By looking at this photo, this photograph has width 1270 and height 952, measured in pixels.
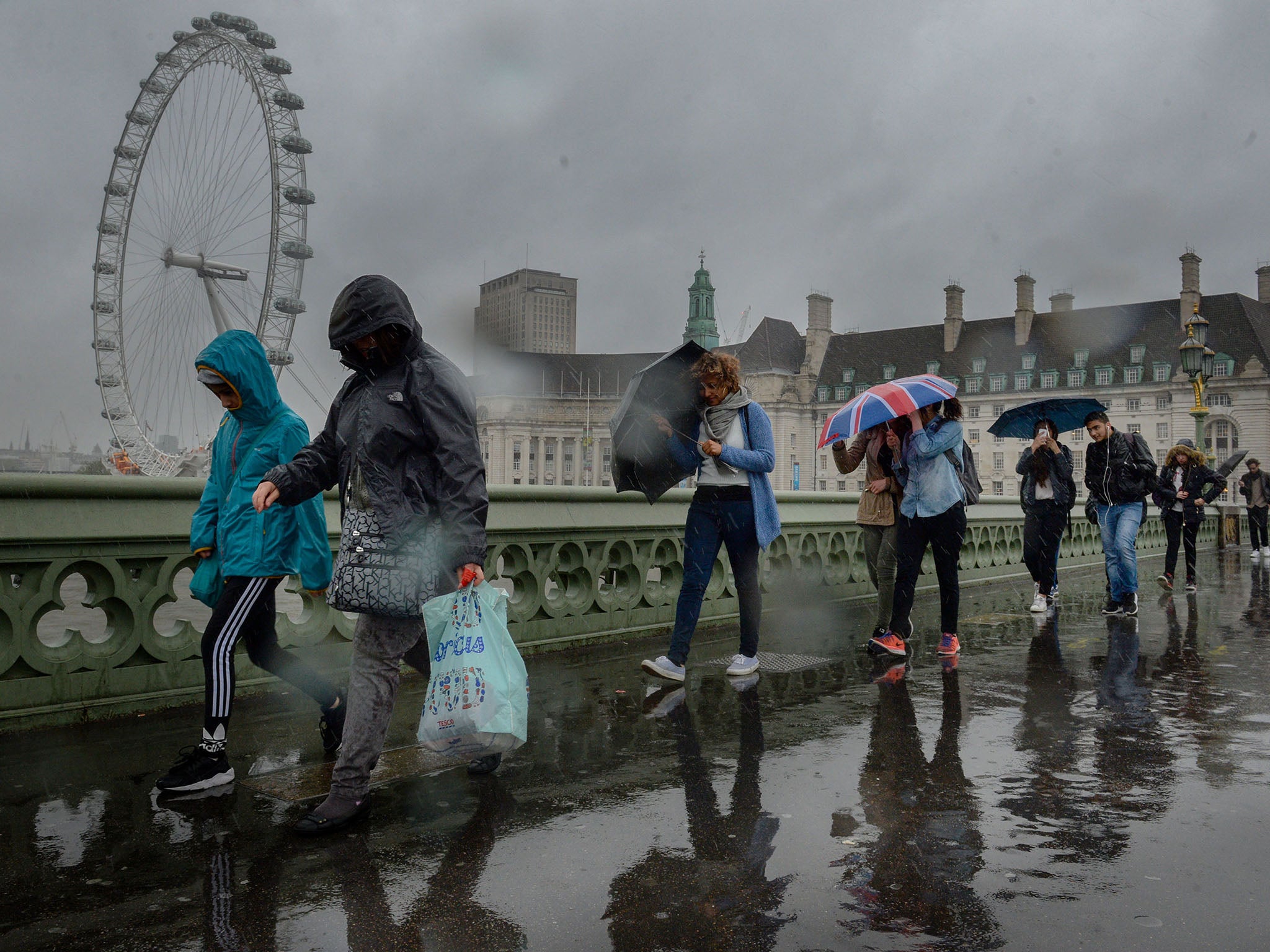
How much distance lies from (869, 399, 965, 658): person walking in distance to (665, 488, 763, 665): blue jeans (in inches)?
55.3

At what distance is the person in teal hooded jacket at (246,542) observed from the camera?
4.20 meters

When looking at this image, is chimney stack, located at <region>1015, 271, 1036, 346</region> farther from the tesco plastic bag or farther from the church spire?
the tesco plastic bag

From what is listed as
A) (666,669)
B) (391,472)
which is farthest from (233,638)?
(666,669)

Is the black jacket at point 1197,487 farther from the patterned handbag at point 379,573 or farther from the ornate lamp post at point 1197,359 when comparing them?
the patterned handbag at point 379,573

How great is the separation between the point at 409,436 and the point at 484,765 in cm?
145

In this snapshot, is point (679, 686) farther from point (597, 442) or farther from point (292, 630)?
point (597, 442)

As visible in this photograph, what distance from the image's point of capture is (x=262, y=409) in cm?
445

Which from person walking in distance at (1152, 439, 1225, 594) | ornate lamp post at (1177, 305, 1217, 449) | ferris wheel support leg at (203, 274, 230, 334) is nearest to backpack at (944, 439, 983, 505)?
person walking in distance at (1152, 439, 1225, 594)

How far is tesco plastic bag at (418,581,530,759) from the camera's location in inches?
145

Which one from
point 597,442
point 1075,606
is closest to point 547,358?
point 597,442

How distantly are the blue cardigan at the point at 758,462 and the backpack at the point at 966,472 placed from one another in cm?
158

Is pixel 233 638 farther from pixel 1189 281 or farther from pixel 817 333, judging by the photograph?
pixel 817 333

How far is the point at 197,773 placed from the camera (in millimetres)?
4078

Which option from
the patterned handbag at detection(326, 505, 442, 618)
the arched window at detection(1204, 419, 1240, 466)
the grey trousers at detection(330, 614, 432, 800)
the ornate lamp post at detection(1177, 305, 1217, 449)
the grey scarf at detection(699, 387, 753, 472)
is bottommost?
the grey trousers at detection(330, 614, 432, 800)
